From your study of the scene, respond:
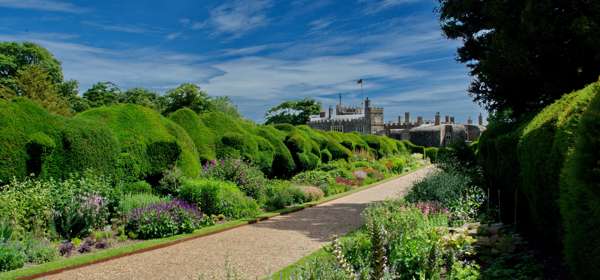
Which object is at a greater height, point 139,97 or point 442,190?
point 139,97

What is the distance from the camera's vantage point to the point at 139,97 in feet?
149

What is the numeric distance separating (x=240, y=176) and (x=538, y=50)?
838 cm

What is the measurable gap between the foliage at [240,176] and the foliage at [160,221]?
3.65m

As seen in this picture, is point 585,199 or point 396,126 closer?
point 585,199

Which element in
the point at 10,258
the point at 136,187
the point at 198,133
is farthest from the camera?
the point at 198,133

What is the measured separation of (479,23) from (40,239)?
1180cm

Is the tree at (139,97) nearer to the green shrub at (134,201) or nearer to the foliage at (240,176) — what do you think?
the foliage at (240,176)

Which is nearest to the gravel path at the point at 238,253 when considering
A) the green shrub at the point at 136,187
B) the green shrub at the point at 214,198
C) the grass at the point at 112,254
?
the grass at the point at 112,254

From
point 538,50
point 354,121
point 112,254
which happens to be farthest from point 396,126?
point 112,254

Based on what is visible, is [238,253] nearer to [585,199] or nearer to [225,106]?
[585,199]

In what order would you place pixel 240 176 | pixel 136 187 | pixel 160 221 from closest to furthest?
pixel 160 221, pixel 136 187, pixel 240 176

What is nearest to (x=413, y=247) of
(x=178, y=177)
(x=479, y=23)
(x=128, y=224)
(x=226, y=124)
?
(x=128, y=224)

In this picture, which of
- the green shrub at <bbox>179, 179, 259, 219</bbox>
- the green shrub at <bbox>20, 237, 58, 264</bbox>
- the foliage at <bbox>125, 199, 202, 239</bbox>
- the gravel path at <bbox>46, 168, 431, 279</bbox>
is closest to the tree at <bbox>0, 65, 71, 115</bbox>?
the green shrub at <bbox>179, 179, 259, 219</bbox>

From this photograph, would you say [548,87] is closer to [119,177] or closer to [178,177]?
[178,177]
